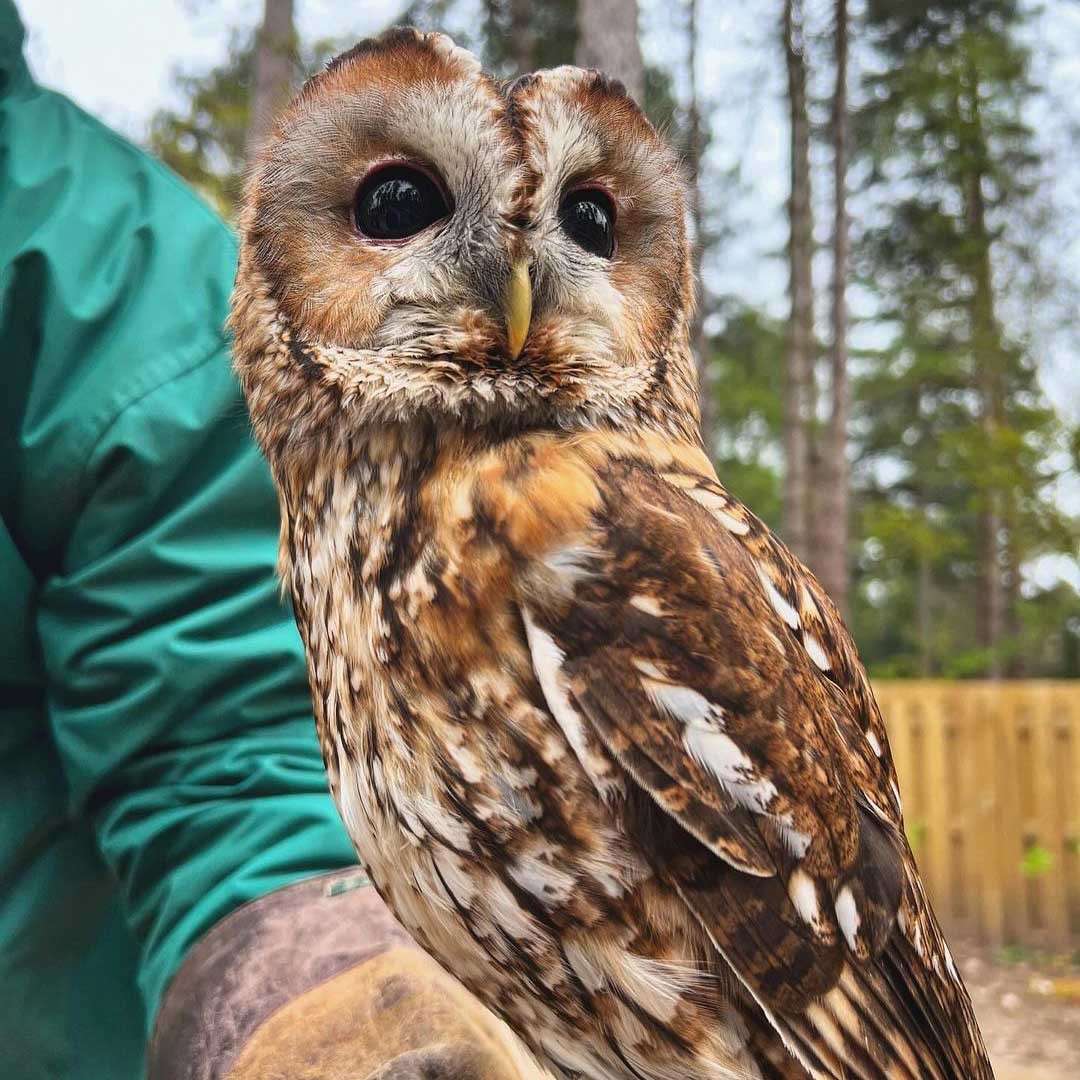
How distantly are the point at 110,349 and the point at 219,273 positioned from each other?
260 millimetres

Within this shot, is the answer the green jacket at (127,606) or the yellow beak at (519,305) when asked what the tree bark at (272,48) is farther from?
the yellow beak at (519,305)

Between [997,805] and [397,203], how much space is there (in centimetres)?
783

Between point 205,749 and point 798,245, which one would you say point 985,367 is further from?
point 205,749

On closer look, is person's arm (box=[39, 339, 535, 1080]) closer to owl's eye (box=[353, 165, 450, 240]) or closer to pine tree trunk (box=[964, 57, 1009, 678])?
owl's eye (box=[353, 165, 450, 240])

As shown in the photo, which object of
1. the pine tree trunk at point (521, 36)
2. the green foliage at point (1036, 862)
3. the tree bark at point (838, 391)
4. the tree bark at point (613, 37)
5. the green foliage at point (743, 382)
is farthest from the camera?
the green foliage at point (743, 382)

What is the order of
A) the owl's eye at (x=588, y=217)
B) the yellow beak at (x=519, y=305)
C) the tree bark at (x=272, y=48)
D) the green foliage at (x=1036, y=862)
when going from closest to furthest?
1. the yellow beak at (x=519, y=305)
2. the owl's eye at (x=588, y=217)
3. the tree bark at (x=272, y=48)
4. the green foliage at (x=1036, y=862)

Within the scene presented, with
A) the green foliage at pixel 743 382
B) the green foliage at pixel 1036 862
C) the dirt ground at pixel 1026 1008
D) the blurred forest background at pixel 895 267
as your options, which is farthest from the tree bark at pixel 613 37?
the green foliage at pixel 743 382

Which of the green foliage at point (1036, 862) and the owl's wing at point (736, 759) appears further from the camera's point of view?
the green foliage at point (1036, 862)

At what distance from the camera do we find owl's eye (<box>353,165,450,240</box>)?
146 centimetres

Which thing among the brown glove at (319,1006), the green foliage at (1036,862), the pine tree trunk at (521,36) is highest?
the pine tree trunk at (521,36)

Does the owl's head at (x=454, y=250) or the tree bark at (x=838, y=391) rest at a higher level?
the tree bark at (x=838, y=391)

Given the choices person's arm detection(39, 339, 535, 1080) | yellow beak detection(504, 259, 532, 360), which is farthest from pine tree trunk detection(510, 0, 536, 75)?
yellow beak detection(504, 259, 532, 360)

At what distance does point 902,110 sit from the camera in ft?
44.7

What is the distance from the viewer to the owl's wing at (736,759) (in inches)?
50.2
